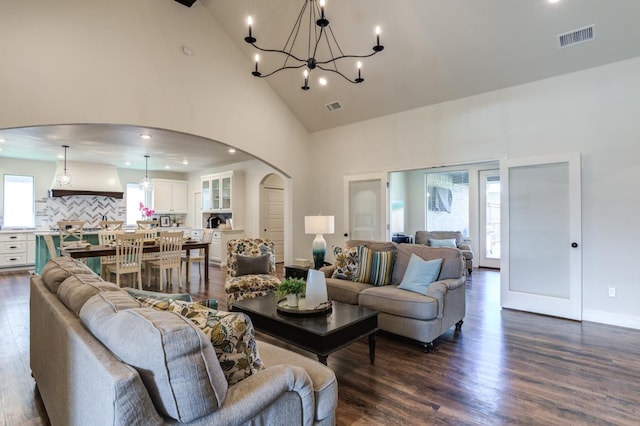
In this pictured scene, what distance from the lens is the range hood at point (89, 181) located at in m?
7.87

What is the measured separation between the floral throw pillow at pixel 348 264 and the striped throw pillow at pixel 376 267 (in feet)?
0.26

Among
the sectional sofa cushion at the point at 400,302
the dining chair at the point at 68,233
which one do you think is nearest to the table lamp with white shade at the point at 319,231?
the sectional sofa cushion at the point at 400,302

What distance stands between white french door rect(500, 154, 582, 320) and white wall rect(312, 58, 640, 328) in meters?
0.12

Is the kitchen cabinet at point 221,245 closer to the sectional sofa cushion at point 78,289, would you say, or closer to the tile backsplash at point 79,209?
the tile backsplash at point 79,209

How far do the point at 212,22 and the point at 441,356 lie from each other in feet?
18.3

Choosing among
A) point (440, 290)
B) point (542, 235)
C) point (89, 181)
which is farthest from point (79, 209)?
point (542, 235)

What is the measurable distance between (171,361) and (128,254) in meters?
4.77

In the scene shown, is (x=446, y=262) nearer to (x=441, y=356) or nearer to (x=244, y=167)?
(x=441, y=356)

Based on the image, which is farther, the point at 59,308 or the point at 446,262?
the point at 446,262

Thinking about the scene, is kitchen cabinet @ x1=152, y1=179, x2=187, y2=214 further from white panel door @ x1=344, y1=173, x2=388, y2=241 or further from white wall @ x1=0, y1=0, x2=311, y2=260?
white panel door @ x1=344, y1=173, x2=388, y2=241

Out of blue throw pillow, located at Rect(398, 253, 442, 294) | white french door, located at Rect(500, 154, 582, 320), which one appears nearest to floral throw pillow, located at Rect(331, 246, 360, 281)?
blue throw pillow, located at Rect(398, 253, 442, 294)

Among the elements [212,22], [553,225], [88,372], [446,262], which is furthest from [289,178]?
[88,372]

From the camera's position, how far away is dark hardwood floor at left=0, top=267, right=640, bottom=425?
6.91ft

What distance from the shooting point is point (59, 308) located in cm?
172
